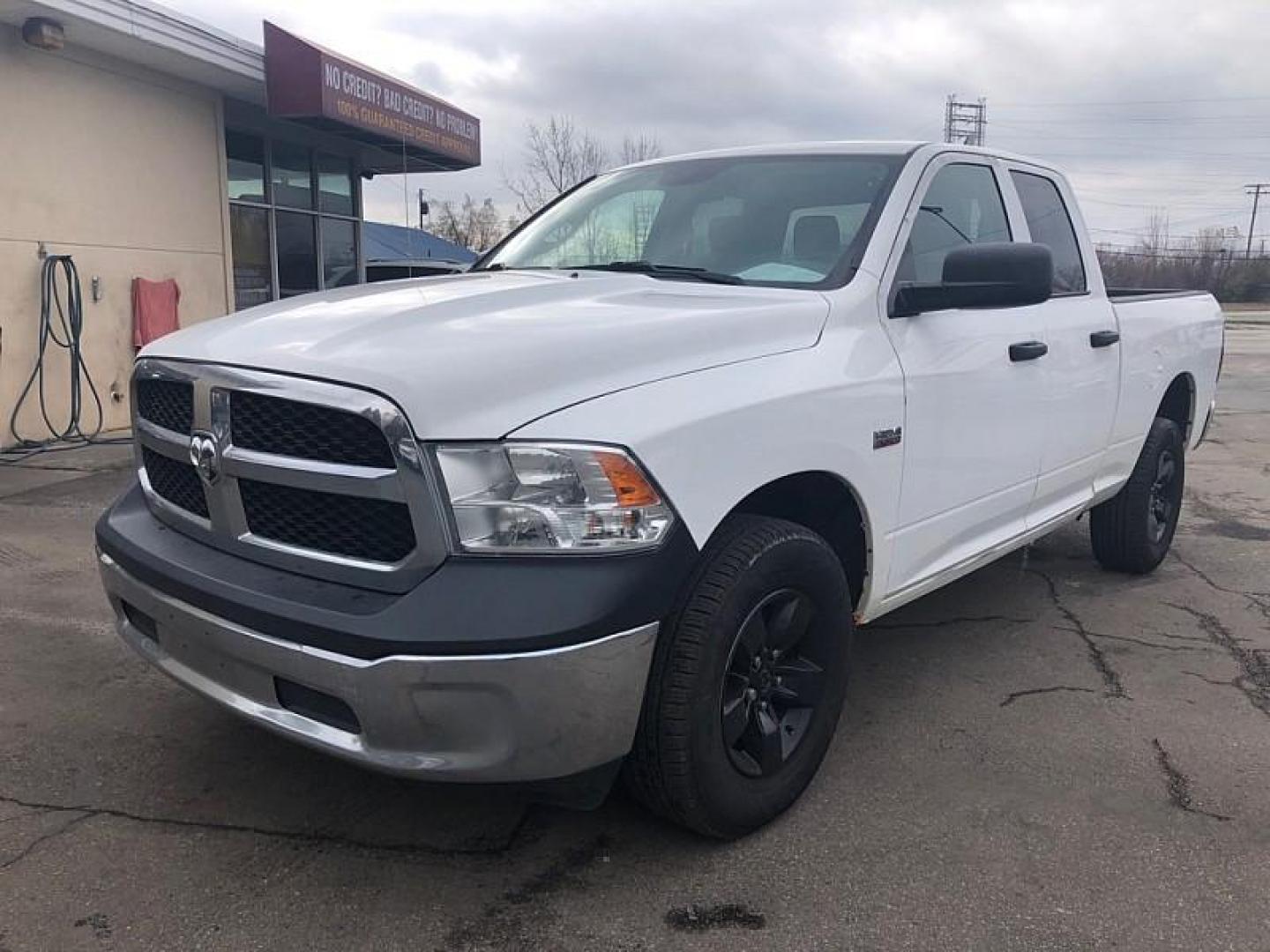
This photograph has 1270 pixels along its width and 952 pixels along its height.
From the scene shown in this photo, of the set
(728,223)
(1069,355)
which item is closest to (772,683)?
(728,223)

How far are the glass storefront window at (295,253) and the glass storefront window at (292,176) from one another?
0.56ft

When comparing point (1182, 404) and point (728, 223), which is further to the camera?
point (1182, 404)

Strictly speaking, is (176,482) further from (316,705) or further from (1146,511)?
(1146,511)

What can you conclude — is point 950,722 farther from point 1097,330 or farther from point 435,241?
point 435,241

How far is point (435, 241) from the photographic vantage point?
26312 millimetres

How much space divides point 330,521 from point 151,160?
930 cm

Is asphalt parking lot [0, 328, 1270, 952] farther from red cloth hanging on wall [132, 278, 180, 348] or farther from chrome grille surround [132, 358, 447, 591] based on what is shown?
red cloth hanging on wall [132, 278, 180, 348]

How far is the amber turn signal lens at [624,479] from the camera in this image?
2.35 m

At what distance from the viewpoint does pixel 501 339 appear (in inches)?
101

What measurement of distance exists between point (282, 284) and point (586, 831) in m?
11.5

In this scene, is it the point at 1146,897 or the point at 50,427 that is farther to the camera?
the point at 50,427

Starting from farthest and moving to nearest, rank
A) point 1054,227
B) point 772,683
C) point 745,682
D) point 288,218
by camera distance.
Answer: point 288,218, point 1054,227, point 772,683, point 745,682

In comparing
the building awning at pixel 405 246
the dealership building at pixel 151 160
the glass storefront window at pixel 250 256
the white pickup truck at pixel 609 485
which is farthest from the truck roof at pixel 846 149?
the building awning at pixel 405 246

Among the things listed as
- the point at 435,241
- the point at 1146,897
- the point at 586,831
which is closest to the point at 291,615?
the point at 586,831
